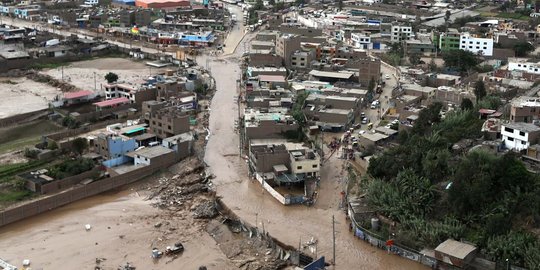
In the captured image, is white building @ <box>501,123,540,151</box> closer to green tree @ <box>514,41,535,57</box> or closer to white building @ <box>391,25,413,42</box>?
green tree @ <box>514,41,535,57</box>

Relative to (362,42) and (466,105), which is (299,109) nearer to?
(466,105)

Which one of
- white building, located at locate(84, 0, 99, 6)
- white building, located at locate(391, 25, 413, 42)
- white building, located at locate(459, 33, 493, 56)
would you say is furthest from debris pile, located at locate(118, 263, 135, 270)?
white building, located at locate(84, 0, 99, 6)

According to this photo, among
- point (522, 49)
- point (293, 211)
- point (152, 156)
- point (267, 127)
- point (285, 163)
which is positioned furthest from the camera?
point (522, 49)

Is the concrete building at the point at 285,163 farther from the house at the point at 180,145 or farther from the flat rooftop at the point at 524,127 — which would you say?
the flat rooftop at the point at 524,127

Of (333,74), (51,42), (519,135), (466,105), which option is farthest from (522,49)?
(51,42)

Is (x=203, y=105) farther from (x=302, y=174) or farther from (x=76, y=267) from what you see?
(x=76, y=267)

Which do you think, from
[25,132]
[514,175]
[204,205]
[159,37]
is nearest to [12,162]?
[25,132]
